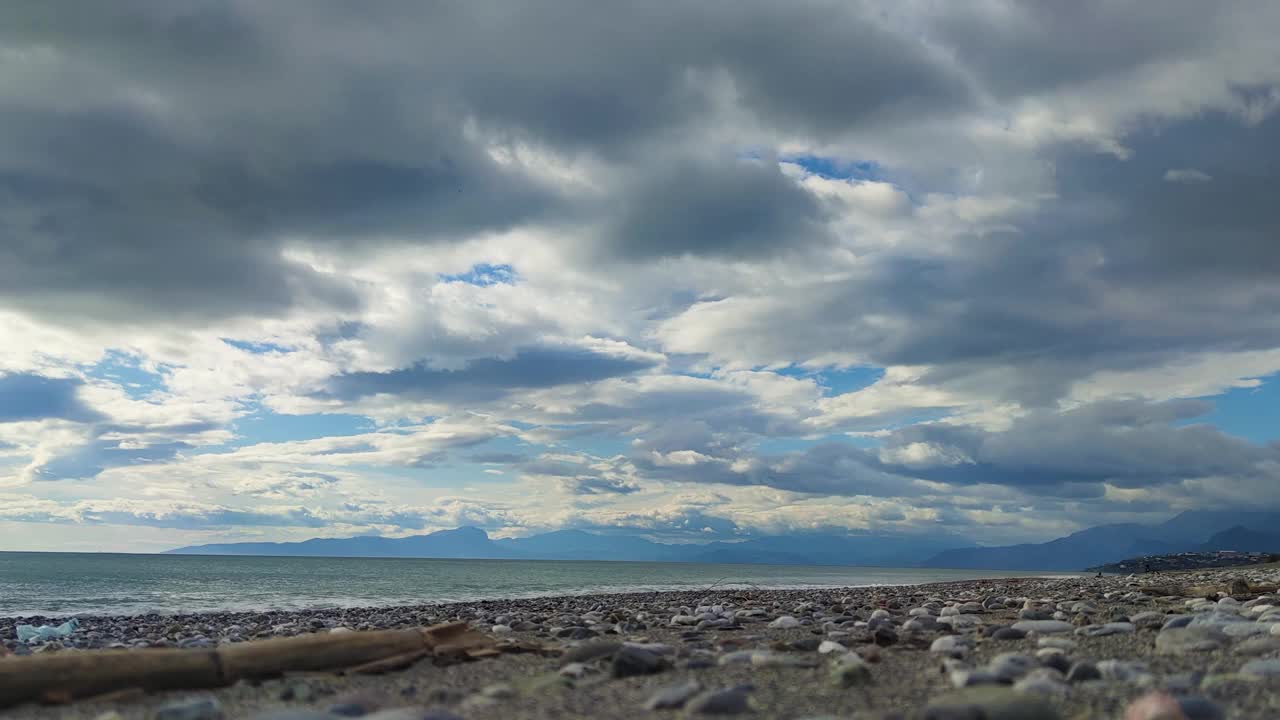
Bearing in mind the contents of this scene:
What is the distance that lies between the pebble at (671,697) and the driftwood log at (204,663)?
8.47 ft

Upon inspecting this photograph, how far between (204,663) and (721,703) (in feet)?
12.1

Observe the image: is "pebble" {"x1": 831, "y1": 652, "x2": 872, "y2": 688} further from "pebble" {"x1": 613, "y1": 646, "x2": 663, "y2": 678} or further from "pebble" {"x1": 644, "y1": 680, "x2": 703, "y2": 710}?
"pebble" {"x1": 613, "y1": 646, "x2": 663, "y2": 678}

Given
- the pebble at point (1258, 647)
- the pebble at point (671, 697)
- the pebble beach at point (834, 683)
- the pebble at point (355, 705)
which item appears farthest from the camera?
the pebble at point (1258, 647)

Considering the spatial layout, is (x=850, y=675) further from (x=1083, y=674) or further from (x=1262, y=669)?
(x=1262, y=669)

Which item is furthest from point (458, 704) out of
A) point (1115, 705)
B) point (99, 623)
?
point (99, 623)

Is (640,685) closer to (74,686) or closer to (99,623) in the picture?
(74,686)

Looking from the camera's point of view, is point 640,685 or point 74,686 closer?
point 74,686

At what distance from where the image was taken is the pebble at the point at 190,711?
14.5 feet

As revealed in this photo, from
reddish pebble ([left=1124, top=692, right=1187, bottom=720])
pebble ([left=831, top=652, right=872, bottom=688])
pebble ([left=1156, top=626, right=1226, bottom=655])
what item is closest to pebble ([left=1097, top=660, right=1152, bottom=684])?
reddish pebble ([left=1124, top=692, right=1187, bottom=720])

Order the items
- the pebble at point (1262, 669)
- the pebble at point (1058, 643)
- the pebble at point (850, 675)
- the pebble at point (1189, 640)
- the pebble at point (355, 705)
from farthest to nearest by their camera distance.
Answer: the pebble at point (1058, 643) < the pebble at point (1189, 640) < the pebble at point (850, 675) < the pebble at point (1262, 669) < the pebble at point (355, 705)

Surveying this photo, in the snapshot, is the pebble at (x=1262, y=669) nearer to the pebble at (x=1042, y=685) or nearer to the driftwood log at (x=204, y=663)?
the pebble at (x=1042, y=685)

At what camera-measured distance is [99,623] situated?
1842 cm

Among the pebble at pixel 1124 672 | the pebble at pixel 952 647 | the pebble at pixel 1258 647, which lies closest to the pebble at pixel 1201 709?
the pebble at pixel 1124 672

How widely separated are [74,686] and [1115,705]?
6421 mm
